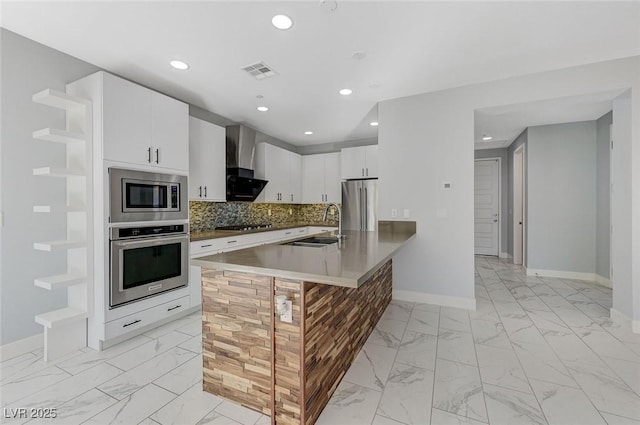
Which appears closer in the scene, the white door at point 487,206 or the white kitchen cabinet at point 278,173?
the white kitchen cabinet at point 278,173

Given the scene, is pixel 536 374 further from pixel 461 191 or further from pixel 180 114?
pixel 180 114

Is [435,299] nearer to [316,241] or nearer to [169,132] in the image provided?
[316,241]

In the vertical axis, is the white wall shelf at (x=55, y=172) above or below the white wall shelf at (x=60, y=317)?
above

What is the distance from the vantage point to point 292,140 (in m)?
5.66

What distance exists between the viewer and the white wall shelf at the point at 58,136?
2.13m

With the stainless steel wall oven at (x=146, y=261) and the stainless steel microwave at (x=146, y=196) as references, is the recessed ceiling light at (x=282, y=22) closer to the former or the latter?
the stainless steel microwave at (x=146, y=196)

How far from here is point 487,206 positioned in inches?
245

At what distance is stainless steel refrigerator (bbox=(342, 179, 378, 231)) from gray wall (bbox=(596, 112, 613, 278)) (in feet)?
10.6

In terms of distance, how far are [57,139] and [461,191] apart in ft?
12.9

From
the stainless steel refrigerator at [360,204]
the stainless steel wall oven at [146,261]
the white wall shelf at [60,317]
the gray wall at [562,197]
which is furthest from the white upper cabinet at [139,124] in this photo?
the gray wall at [562,197]

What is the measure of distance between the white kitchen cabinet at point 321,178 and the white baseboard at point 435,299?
7.71 ft

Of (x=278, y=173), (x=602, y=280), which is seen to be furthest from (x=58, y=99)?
(x=602, y=280)

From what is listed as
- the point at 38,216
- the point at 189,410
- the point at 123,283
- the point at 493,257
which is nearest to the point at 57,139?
the point at 38,216

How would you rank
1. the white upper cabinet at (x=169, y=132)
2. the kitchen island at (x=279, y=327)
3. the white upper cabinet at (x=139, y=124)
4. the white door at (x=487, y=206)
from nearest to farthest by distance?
the kitchen island at (x=279, y=327)
the white upper cabinet at (x=139, y=124)
the white upper cabinet at (x=169, y=132)
the white door at (x=487, y=206)
